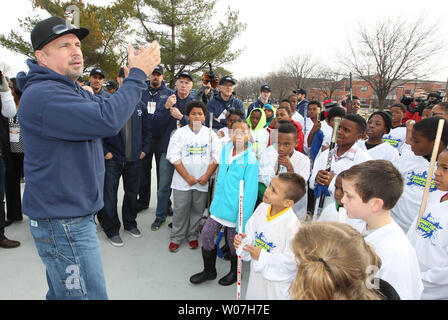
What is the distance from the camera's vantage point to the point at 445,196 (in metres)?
1.87

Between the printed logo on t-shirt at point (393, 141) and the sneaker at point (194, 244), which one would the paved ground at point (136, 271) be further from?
the printed logo on t-shirt at point (393, 141)

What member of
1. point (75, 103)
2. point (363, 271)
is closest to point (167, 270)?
point (75, 103)

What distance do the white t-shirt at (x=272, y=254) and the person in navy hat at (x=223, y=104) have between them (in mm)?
2820

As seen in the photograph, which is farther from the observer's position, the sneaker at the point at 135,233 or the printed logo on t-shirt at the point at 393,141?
the printed logo on t-shirt at the point at 393,141

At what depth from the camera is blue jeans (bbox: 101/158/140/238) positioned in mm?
3414

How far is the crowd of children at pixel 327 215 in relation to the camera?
3.49 feet

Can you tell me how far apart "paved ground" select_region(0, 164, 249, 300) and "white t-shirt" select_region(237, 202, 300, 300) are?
0.78m

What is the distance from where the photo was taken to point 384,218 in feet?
4.96

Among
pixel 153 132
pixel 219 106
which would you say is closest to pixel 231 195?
pixel 153 132

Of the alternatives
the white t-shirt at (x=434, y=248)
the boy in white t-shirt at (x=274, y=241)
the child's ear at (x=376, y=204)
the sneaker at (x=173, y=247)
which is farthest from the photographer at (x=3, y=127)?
the white t-shirt at (x=434, y=248)

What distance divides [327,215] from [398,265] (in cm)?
80

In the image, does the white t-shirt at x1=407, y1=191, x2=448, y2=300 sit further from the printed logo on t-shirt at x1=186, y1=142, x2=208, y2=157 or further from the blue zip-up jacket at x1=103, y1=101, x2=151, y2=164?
the blue zip-up jacket at x1=103, y1=101, x2=151, y2=164

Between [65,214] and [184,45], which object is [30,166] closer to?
[65,214]

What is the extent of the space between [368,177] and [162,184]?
9.31 feet
